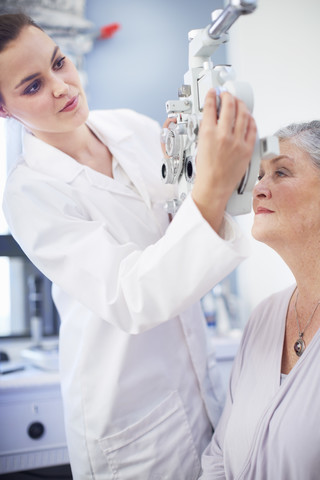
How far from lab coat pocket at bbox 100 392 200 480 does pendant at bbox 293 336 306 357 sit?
373 millimetres

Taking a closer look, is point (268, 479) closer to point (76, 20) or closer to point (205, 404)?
point (205, 404)

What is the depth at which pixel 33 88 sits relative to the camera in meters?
1.09

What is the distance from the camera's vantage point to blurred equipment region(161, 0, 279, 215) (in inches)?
31.1

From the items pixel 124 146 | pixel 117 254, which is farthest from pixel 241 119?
pixel 124 146

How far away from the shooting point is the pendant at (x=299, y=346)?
116 cm

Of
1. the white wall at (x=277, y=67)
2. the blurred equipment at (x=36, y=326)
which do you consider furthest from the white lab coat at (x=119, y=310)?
the blurred equipment at (x=36, y=326)

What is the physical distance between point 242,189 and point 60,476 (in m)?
1.72

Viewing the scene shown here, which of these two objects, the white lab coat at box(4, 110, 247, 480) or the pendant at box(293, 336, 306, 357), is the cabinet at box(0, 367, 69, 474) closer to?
the white lab coat at box(4, 110, 247, 480)

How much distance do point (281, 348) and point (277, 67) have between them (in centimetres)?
113

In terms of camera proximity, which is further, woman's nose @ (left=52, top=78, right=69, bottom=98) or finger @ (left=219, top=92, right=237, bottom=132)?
woman's nose @ (left=52, top=78, right=69, bottom=98)

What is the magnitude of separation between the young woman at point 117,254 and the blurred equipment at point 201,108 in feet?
0.14

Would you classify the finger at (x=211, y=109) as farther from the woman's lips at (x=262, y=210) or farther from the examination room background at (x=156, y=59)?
the examination room background at (x=156, y=59)

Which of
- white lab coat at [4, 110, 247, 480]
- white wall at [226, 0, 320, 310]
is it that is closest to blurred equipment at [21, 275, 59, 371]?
white lab coat at [4, 110, 247, 480]

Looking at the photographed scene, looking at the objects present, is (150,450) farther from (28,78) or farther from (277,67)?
(277,67)
